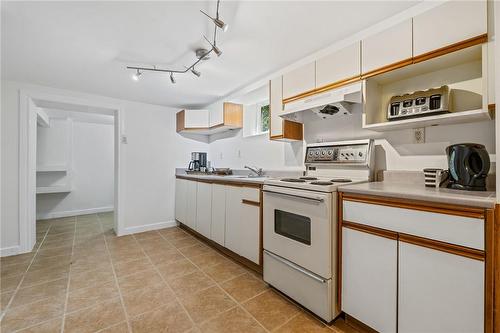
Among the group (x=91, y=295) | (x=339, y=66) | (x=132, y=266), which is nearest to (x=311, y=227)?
(x=339, y=66)

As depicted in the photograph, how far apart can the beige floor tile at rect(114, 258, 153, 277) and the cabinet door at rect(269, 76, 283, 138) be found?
2.00 m

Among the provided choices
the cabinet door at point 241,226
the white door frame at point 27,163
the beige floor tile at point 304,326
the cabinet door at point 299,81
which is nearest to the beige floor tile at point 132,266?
the cabinet door at point 241,226

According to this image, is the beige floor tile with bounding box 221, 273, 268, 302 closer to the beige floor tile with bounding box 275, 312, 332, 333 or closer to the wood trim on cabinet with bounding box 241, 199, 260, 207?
the beige floor tile with bounding box 275, 312, 332, 333

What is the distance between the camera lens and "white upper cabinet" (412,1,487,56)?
1.16m

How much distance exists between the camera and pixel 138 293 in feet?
6.11

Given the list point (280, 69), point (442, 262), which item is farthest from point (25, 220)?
point (442, 262)

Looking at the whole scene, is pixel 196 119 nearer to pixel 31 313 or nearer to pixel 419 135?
pixel 31 313

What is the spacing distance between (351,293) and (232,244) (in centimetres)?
132

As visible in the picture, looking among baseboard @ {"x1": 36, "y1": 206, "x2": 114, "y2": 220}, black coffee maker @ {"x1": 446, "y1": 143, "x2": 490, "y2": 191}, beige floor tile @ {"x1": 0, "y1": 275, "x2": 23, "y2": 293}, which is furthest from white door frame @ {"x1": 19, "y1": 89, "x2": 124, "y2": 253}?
black coffee maker @ {"x1": 446, "y1": 143, "x2": 490, "y2": 191}

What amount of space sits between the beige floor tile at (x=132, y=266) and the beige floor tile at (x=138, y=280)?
0.09m

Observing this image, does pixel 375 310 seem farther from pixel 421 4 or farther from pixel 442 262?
pixel 421 4

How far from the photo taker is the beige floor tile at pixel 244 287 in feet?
5.98

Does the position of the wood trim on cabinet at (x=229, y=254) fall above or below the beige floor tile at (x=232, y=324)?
above

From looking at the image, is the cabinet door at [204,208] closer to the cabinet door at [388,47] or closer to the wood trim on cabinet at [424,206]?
the wood trim on cabinet at [424,206]
